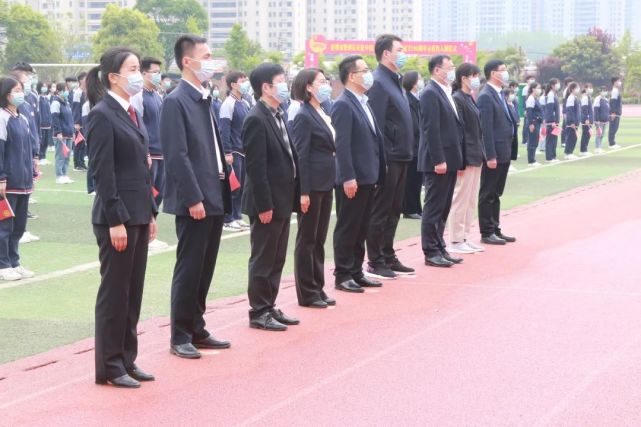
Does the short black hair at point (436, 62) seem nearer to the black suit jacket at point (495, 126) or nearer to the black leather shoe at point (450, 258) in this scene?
the black suit jacket at point (495, 126)

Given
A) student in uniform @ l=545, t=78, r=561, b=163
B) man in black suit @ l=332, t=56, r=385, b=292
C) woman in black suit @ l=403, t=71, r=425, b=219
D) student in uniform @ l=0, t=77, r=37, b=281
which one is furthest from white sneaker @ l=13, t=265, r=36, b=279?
student in uniform @ l=545, t=78, r=561, b=163

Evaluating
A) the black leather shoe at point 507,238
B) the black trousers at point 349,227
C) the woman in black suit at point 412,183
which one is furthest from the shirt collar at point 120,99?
the woman in black suit at point 412,183

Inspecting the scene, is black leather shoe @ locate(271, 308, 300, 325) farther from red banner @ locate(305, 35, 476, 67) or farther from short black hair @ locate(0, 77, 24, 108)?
red banner @ locate(305, 35, 476, 67)

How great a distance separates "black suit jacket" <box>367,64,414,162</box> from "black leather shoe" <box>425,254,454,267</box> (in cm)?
126

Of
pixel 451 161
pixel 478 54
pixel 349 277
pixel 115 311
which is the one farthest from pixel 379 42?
pixel 478 54

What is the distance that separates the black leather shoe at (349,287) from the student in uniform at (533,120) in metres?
17.0

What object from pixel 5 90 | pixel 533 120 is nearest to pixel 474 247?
pixel 5 90

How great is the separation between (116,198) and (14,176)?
4655 mm

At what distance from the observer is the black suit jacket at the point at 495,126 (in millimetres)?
12938

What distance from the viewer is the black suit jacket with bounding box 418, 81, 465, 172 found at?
11.5 metres

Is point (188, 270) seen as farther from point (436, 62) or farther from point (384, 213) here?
point (436, 62)

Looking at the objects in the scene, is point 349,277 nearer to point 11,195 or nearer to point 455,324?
point 455,324

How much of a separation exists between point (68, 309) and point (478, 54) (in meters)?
87.0

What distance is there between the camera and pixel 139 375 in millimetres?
6992
